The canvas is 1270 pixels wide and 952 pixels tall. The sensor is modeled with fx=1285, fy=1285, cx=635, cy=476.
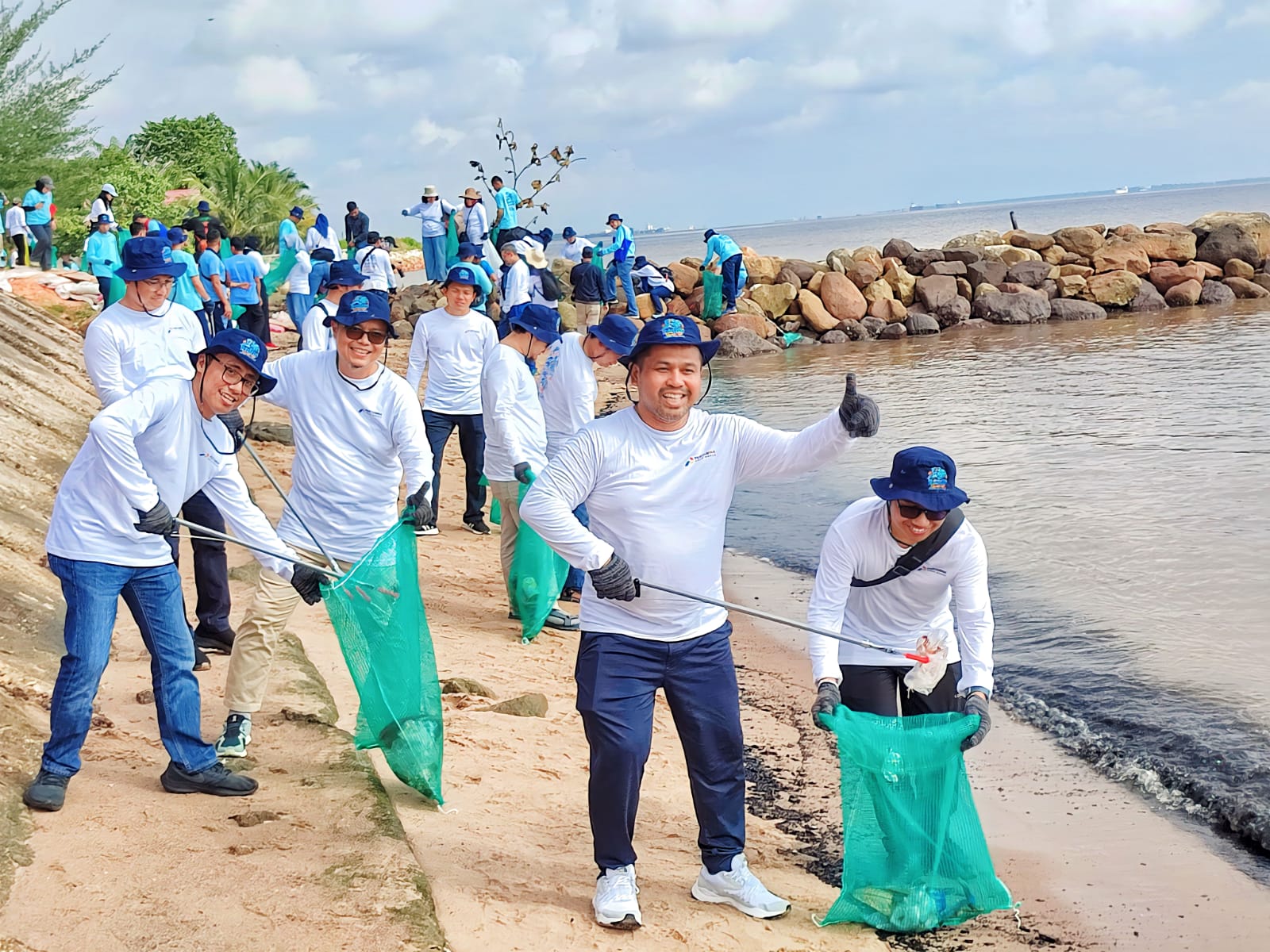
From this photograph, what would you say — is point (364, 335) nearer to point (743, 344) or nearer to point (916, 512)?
point (916, 512)

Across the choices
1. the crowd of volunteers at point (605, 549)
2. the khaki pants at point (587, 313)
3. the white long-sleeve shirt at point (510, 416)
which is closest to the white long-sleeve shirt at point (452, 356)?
the white long-sleeve shirt at point (510, 416)

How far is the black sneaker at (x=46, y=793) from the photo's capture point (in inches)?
170

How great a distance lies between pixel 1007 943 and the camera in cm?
433

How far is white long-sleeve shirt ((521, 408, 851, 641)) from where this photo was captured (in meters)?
3.93

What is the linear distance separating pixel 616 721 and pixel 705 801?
1.46ft

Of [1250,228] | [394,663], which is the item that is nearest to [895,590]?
[394,663]

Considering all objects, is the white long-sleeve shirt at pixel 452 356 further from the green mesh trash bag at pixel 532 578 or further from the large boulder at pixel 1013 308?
the large boulder at pixel 1013 308

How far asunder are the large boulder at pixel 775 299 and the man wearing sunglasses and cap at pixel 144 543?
964 inches

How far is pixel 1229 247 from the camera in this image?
1254 inches

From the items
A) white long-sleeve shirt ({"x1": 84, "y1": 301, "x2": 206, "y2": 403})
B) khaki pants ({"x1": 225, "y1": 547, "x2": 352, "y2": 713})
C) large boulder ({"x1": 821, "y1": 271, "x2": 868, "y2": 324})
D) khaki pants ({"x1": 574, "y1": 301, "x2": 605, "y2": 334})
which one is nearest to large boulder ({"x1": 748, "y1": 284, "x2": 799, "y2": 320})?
large boulder ({"x1": 821, "y1": 271, "x2": 868, "y2": 324})

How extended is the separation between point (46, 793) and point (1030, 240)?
1284 inches

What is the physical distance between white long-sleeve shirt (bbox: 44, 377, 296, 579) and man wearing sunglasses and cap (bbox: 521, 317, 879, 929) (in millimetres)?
1369

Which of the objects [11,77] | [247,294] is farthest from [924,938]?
[11,77]

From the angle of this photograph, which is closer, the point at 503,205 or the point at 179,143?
the point at 503,205
